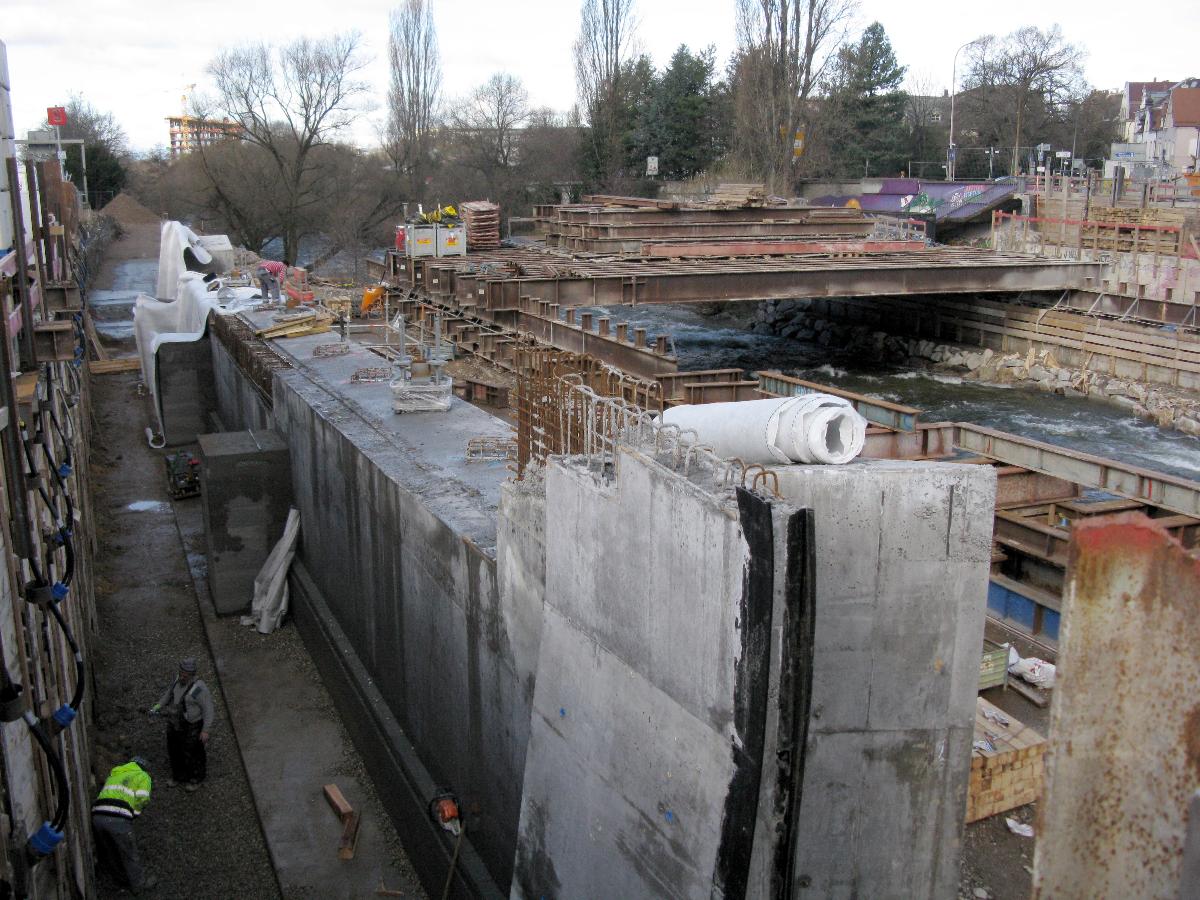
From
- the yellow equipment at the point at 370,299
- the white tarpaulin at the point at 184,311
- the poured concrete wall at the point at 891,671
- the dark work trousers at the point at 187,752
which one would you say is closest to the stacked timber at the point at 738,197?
the yellow equipment at the point at 370,299

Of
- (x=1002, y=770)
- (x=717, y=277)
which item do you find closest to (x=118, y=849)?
(x=1002, y=770)

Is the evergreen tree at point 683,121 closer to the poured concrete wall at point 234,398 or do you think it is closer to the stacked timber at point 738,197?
the stacked timber at point 738,197

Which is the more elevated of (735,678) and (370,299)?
(370,299)

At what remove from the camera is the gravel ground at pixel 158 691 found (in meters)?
10.5

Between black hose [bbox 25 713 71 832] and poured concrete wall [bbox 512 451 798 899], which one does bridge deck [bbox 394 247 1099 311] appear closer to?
poured concrete wall [bbox 512 451 798 899]

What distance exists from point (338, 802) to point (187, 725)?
1.76 metres

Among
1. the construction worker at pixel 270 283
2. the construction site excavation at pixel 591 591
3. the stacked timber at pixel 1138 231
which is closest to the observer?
the construction site excavation at pixel 591 591

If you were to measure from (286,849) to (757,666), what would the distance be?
22.2ft

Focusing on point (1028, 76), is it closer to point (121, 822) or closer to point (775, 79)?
point (775, 79)

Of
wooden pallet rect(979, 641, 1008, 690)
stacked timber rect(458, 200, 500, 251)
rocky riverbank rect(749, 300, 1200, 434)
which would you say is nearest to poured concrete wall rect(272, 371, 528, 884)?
wooden pallet rect(979, 641, 1008, 690)

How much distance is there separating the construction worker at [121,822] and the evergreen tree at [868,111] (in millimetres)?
62429

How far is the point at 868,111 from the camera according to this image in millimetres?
68188

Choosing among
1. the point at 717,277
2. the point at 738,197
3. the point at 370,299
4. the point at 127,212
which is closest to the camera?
the point at 717,277

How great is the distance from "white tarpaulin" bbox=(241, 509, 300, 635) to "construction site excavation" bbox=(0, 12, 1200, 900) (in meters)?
0.06
